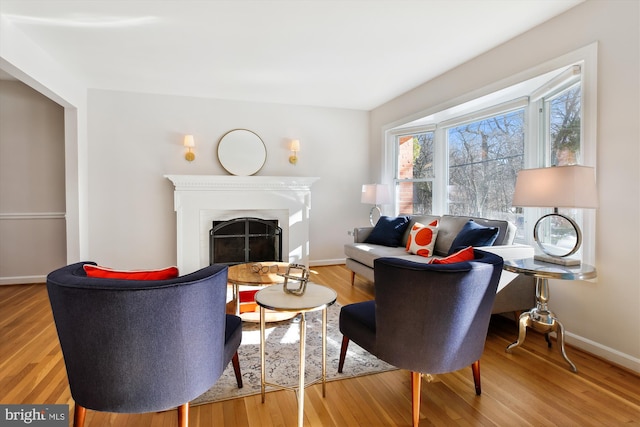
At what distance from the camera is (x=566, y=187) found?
2.07 m

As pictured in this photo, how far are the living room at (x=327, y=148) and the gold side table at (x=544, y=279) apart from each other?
12.7 inches

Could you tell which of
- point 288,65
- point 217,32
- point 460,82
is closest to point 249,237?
point 288,65

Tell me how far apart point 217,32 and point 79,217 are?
2734 millimetres

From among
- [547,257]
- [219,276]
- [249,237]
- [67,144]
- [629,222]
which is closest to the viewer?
[219,276]

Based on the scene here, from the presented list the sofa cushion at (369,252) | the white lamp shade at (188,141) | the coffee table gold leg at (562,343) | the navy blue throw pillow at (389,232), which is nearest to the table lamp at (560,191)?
the coffee table gold leg at (562,343)

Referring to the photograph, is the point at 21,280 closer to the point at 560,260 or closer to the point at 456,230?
the point at 456,230

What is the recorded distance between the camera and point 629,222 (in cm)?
215

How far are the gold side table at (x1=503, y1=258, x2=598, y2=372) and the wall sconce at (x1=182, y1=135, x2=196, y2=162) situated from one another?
383 centimetres

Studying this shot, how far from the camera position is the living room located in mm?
2191

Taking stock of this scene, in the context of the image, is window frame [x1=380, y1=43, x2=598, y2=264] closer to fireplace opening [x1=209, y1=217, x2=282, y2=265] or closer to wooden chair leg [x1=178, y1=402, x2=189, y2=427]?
fireplace opening [x1=209, y1=217, x2=282, y2=265]

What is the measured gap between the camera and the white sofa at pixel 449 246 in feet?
8.71

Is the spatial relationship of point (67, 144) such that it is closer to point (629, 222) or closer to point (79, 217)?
point (79, 217)

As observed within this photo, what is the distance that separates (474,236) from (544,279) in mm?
742

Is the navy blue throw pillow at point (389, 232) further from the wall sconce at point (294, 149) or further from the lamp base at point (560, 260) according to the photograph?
the lamp base at point (560, 260)
